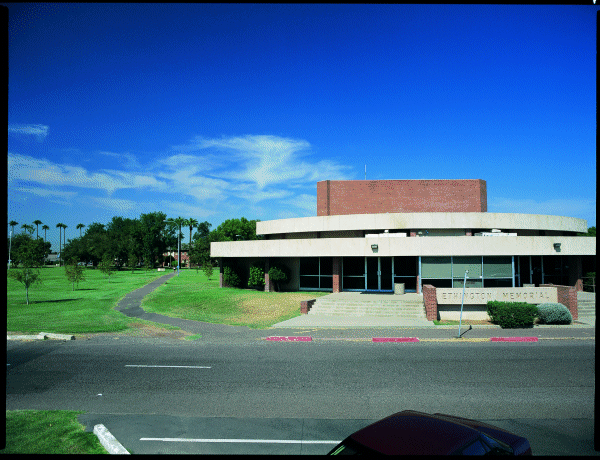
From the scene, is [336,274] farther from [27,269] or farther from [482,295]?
[27,269]

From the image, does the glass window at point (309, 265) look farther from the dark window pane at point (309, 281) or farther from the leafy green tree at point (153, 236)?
the leafy green tree at point (153, 236)

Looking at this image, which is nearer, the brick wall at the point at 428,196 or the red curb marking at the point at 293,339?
the red curb marking at the point at 293,339

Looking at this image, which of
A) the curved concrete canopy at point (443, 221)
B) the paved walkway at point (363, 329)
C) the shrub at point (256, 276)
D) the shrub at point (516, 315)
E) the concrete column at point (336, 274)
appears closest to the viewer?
the paved walkway at point (363, 329)

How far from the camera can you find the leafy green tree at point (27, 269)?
31016 millimetres

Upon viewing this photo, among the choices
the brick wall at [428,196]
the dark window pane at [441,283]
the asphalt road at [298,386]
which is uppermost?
the brick wall at [428,196]

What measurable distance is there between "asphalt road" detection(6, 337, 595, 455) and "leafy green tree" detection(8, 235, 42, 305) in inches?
675

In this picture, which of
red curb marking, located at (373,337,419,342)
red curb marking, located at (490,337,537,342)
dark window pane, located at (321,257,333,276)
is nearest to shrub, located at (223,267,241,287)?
dark window pane, located at (321,257,333,276)

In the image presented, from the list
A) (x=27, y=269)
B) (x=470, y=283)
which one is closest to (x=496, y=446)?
(x=470, y=283)

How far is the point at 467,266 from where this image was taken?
2744 centimetres

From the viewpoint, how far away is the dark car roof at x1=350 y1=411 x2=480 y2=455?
434 centimetres

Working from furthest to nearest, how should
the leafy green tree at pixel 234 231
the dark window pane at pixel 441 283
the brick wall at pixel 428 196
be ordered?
the leafy green tree at pixel 234 231, the brick wall at pixel 428 196, the dark window pane at pixel 441 283

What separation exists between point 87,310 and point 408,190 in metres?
30.2

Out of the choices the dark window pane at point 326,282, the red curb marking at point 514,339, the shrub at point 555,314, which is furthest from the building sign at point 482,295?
the dark window pane at point 326,282

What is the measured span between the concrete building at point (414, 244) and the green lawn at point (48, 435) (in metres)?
23.3
